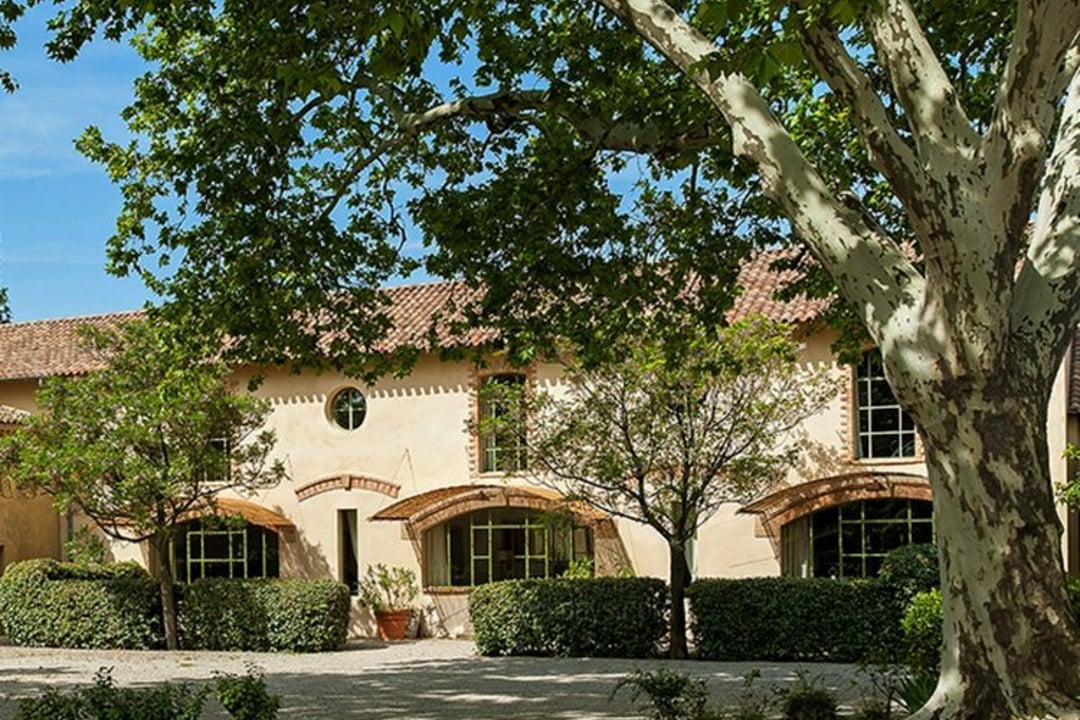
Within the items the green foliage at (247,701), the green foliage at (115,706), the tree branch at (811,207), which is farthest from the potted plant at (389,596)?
the tree branch at (811,207)

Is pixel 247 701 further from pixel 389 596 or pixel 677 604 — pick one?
pixel 389 596

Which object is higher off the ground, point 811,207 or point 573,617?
point 811,207

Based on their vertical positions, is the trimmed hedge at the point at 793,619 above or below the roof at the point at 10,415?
below

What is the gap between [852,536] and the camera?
22672 millimetres

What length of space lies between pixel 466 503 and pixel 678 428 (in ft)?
18.2

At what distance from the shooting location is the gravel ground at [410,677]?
1488 cm

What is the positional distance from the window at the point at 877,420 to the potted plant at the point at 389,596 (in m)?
8.08

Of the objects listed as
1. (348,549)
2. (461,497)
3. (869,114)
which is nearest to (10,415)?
(348,549)

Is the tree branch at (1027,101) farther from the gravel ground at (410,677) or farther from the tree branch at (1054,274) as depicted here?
the gravel ground at (410,677)

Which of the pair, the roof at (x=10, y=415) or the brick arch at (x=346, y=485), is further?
the roof at (x=10, y=415)

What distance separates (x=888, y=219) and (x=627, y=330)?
9.54 feet

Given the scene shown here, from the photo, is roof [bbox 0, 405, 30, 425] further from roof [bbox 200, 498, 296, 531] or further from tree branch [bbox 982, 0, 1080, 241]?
tree branch [bbox 982, 0, 1080, 241]

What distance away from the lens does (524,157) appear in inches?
Answer: 571

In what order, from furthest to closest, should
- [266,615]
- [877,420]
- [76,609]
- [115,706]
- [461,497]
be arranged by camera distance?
1. [461,497]
2. [76,609]
3. [266,615]
4. [877,420]
5. [115,706]
